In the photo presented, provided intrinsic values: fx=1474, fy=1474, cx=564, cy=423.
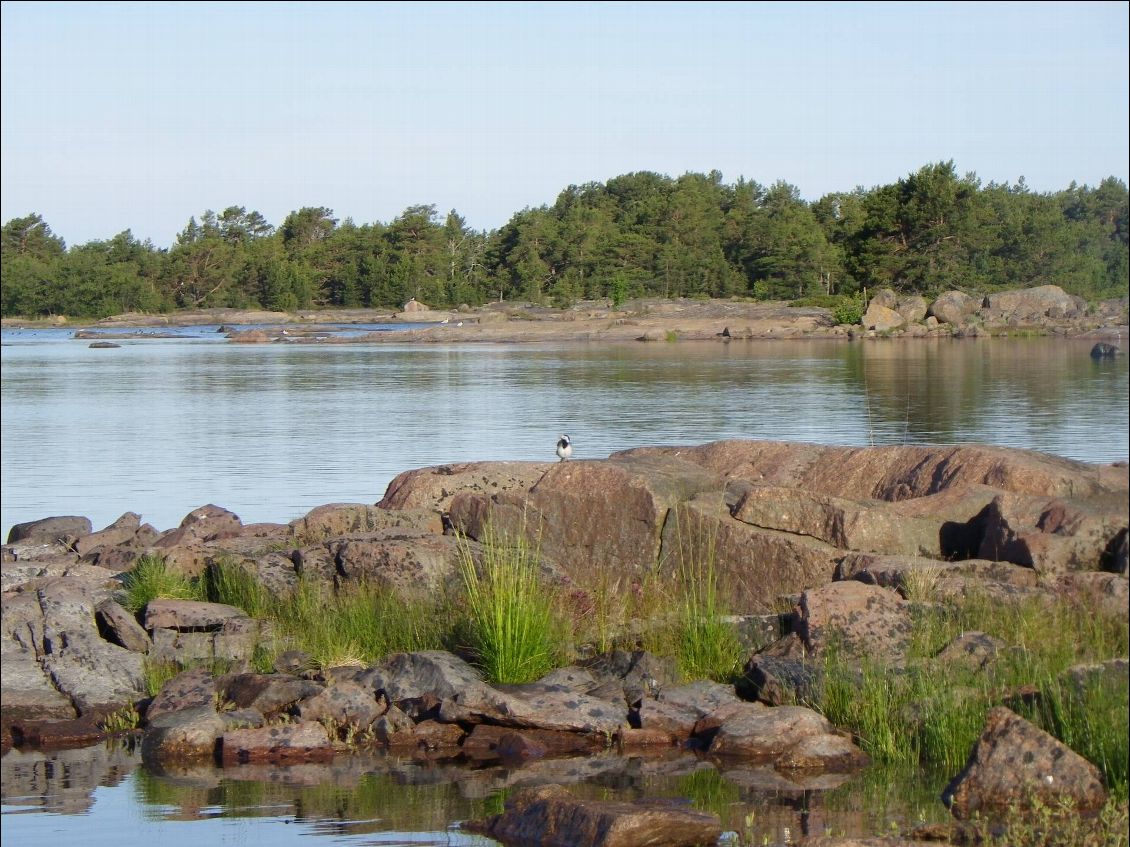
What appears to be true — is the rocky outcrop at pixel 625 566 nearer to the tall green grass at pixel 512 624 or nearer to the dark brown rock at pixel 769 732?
the dark brown rock at pixel 769 732

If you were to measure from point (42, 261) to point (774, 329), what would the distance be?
161 feet

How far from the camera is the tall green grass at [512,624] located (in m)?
9.70

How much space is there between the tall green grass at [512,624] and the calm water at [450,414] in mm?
3804

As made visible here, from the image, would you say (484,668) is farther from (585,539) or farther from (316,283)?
(316,283)

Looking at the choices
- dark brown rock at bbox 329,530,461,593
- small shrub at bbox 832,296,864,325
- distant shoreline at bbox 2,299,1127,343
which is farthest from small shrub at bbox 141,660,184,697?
small shrub at bbox 832,296,864,325

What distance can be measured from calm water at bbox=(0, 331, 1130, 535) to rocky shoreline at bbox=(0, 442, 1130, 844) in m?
1.33

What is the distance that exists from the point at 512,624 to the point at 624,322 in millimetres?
82523

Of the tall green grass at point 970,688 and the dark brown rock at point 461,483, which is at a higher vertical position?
the dark brown rock at point 461,483

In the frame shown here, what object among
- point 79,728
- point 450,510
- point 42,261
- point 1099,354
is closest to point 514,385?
point 450,510

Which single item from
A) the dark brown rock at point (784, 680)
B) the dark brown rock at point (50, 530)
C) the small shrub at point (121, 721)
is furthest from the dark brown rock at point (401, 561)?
the dark brown rock at point (50, 530)

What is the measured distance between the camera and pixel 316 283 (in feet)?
438

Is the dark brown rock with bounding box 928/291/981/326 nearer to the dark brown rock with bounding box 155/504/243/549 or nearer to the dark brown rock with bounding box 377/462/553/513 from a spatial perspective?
the dark brown rock with bounding box 155/504/243/549

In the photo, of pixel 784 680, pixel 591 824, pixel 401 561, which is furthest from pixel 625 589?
pixel 591 824

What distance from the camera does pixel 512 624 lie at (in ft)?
32.0
